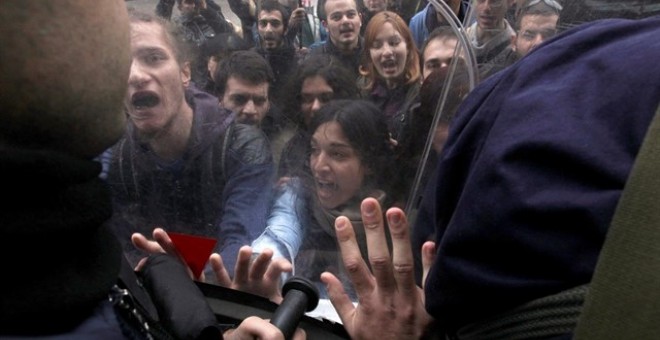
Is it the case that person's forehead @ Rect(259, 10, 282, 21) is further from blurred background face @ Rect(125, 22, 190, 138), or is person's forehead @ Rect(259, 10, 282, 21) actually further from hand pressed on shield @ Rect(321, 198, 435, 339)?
hand pressed on shield @ Rect(321, 198, 435, 339)

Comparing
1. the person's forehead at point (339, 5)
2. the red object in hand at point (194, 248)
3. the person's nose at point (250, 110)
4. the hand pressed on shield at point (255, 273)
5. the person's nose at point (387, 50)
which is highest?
the person's forehead at point (339, 5)

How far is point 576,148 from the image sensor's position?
2.90 ft

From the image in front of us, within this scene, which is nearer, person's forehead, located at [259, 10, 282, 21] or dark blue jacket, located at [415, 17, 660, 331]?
dark blue jacket, located at [415, 17, 660, 331]

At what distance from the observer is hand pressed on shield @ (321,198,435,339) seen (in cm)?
125

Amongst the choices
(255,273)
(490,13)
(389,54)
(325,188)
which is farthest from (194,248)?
(490,13)

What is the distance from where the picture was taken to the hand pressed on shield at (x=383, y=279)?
1.25 metres

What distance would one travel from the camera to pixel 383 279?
1276 millimetres

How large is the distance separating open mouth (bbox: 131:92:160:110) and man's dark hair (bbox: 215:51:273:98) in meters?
0.10

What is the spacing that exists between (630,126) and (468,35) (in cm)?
62

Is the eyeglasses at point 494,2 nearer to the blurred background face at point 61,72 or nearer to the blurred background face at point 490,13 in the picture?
the blurred background face at point 490,13

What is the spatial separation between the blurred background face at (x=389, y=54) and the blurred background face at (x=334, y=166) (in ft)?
0.39

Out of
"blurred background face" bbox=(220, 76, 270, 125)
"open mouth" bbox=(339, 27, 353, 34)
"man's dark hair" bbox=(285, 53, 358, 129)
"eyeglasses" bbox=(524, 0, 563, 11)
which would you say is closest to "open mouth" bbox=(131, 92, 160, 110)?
"blurred background face" bbox=(220, 76, 270, 125)

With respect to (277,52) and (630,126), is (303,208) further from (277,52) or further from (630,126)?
(630,126)

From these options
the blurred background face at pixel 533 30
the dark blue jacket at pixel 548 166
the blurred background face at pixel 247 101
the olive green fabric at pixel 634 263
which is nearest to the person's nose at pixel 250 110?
the blurred background face at pixel 247 101
